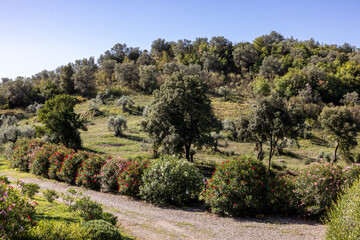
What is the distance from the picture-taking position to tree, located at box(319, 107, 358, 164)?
1152 inches

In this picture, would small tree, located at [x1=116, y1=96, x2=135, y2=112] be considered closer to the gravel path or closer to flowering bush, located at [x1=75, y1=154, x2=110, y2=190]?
flowering bush, located at [x1=75, y1=154, x2=110, y2=190]

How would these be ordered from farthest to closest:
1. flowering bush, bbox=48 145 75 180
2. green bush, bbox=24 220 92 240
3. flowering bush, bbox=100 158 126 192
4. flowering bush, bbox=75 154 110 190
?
flowering bush, bbox=48 145 75 180 < flowering bush, bbox=75 154 110 190 < flowering bush, bbox=100 158 126 192 < green bush, bbox=24 220 92 240

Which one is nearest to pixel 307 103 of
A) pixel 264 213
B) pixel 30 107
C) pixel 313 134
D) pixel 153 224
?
pixel 313 134

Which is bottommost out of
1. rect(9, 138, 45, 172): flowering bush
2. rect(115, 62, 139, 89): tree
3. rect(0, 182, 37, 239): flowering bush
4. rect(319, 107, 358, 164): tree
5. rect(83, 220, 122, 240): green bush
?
rect(9, 138, 45, 172): flowering bush

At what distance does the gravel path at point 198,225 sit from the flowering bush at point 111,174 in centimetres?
208

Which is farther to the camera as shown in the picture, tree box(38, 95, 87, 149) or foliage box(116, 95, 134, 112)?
foliage box(116, 95, 134, 112)

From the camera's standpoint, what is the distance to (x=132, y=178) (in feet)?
42.1

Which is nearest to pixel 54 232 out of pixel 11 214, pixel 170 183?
pixel 11 214

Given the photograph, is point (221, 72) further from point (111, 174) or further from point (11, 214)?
point (11, 214)

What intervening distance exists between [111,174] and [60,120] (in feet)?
46.5

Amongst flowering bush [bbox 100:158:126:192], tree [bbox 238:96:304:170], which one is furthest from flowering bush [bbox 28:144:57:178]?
tree [bbox 238:96:304:170]

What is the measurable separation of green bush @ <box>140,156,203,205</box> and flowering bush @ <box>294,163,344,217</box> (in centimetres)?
509

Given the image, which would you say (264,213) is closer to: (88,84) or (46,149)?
(46,149)

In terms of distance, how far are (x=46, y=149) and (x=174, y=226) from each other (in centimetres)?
1366
